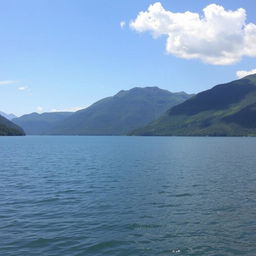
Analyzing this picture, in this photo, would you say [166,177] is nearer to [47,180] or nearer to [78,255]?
[47,180]

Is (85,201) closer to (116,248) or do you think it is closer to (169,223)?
(169,223)

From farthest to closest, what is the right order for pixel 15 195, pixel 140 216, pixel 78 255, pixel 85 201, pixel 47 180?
1. pixel 47 180
2. pixel 15 195
3. pixel 85 201
4. pixel 140 216
5. pixel 78 255

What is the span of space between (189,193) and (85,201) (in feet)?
52.7

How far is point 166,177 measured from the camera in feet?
229

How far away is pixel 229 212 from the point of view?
3891 cm

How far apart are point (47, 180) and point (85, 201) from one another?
909 inches

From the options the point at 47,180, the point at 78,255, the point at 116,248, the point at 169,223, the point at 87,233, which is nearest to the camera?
the point at 78,255

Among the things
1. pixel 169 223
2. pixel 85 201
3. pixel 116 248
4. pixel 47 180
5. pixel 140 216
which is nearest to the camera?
pixel 116 248

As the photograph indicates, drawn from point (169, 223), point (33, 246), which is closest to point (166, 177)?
point (169, 223)

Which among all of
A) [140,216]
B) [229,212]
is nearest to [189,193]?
[229,212]

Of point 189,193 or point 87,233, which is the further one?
point 189,193

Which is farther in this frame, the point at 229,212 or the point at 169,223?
the point at 229,212

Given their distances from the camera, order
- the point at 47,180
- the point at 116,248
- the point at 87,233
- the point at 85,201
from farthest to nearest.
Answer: the point at 47,180, the point at 85,201, the point at 87,233, the point at 116,248

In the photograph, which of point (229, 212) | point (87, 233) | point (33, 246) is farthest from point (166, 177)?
point (33, 246)
